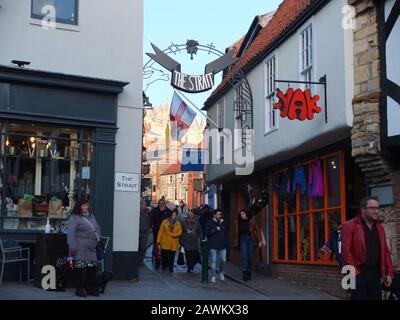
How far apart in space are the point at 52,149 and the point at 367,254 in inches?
303

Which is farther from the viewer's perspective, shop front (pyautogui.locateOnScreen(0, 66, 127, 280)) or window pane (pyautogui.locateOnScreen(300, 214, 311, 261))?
window pane (pyautogui.locateOnScreen(300, 214, 311, 261))

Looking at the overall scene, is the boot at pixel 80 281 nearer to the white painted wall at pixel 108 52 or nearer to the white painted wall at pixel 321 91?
the white painted wall at pixel 108 52

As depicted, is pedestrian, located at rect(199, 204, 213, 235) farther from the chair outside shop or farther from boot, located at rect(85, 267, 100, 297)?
boot, located at rect(85, 267, 100, 297)

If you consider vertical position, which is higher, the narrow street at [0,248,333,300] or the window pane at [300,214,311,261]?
the window pane at [300,214,311,261]

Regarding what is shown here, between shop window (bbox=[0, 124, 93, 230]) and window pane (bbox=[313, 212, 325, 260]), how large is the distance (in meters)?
4.95


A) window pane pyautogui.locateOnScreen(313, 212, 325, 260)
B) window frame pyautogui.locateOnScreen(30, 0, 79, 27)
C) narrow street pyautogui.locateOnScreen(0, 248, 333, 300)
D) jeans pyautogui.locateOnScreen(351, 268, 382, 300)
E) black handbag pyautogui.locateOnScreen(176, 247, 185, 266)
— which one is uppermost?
window frame pyautogui.locateOnScreen(30, 0, 79, 27)

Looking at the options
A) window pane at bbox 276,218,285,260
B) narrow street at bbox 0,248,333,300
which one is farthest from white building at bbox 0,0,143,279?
window pane at bbox 276,218,285,260

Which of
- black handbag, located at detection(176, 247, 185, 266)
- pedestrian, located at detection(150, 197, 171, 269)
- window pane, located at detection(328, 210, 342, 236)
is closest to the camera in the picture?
window pane, located at detection(328, 210, 342, 236)

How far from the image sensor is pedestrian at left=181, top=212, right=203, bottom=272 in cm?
1566

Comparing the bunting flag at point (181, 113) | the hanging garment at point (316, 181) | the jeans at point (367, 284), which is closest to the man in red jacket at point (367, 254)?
the jeans at point (367, 284)

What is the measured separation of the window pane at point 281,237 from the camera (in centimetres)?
1540

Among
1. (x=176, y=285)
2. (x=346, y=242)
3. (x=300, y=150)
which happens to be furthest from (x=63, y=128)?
(x=346, y=242)

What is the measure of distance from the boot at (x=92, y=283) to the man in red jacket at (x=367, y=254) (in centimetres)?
488

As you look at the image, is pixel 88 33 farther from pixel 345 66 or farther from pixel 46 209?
pixel 345 66
